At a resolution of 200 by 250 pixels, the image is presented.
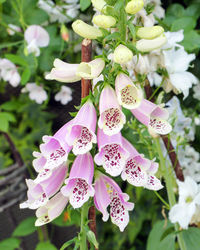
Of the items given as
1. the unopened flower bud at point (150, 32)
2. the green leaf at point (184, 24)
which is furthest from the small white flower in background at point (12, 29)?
the unopened flower bud at point (150, 32)

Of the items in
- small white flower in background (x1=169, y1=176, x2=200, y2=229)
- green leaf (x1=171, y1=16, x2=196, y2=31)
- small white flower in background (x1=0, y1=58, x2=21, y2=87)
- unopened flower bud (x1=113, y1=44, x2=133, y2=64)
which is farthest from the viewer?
small white flower in background (x1=0, y1=58, x2=21, y2=87)

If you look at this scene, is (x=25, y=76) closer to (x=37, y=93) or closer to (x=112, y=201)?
(x=37, y=93)

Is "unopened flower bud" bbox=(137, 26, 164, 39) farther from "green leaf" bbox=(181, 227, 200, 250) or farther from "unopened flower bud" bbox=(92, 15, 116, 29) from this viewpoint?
"green leaf" bbox=(181, 227, 200, 250)

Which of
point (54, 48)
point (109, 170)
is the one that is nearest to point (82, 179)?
point (109, 170)

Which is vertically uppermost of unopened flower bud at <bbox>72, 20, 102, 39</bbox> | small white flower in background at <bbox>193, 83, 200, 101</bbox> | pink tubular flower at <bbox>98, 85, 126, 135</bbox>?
unopened flower bud at <bbox>72, 20, 102, 39</bbox>

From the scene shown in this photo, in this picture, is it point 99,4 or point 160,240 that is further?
point 160,240

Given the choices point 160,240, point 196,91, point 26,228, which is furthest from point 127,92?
point 26,228

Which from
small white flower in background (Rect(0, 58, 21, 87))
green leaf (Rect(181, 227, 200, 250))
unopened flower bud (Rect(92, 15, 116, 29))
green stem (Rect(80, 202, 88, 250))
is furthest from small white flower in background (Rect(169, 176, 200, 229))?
small white flower in background (Rect(0, 58, 21, 87))
